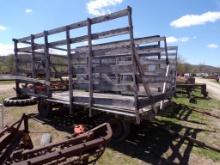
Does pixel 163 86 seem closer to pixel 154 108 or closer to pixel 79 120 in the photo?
pixel 154 108

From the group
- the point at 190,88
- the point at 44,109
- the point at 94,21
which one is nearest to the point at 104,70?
the point at 94,21

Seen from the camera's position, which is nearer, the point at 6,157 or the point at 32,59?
the point at 6,157

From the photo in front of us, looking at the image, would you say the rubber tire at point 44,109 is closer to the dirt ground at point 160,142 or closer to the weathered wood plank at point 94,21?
the dirt ground at point 160,142

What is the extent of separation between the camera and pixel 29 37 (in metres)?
9.18

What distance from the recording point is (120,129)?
6.73 metres

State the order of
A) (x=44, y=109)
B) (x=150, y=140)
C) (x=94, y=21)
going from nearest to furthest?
1. (x=94, y=21)
2. (x=150, y=140)
3. (x=44, y=109)

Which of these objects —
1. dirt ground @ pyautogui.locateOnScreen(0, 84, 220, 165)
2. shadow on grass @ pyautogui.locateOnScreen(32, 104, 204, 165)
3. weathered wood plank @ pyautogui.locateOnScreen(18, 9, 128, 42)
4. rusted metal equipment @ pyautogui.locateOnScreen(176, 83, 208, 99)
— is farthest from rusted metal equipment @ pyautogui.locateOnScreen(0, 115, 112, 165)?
rusted metal equipment @ pyautogui.locateOnScreen(176, 83, 208, 99)

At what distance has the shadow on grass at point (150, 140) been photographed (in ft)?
19.4

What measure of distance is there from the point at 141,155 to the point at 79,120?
3.46 meters

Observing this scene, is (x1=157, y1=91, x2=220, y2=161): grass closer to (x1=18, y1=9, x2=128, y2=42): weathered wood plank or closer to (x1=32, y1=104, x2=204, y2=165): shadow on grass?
(x1=32, y1=104, x2=204, y2=165): shadow on grass

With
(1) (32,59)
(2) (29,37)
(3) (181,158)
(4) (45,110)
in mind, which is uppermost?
(2) (29,37)

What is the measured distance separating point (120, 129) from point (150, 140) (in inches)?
38.8

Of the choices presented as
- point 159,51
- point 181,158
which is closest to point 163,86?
point 159,51

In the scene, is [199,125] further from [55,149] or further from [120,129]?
[55,149]
